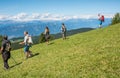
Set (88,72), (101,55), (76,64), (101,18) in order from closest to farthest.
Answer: (88,72)
(76,64)
(101,55)
(101,18)

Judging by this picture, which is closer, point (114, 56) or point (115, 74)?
point (115, 74)

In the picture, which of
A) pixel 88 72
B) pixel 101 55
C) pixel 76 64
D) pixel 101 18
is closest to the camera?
pixel 88 72

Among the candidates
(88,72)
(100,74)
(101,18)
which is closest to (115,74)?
(100,74)

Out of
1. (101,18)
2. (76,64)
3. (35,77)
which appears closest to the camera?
(35,77)

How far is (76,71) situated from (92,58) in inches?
134

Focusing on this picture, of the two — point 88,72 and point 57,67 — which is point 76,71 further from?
point 57,67

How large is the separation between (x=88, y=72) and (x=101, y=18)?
35.0 metres

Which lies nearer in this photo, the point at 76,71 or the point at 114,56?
the point at 76,71

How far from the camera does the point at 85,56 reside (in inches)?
899

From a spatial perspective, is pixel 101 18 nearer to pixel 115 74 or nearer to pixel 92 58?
pixel 92 58

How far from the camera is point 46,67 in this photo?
2169 cm

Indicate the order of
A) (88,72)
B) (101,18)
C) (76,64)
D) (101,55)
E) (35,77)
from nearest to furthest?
(88,72)
(35,77)
(76,64)
(101,55)
(101,18)

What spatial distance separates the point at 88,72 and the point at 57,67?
158 inches

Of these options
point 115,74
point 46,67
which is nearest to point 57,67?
point 46,67
